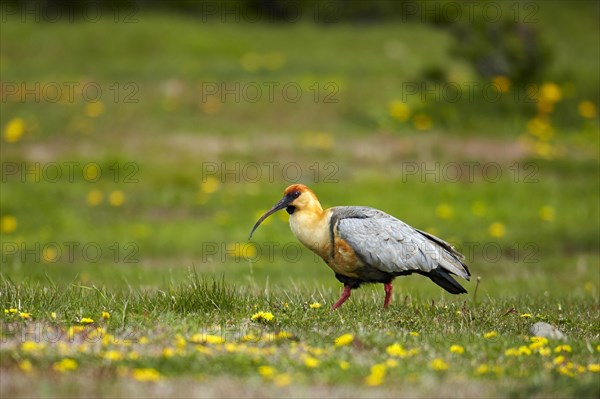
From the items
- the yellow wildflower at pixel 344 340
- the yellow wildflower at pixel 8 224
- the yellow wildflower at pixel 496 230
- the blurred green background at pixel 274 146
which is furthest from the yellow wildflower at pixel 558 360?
the yellow wildflower at pixel 8 224

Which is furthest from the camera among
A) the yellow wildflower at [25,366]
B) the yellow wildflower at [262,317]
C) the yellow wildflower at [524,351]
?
the yellow wildflower at [262,317]

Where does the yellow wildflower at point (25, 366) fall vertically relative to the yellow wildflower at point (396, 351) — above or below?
above

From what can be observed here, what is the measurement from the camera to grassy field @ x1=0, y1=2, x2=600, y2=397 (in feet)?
19.4

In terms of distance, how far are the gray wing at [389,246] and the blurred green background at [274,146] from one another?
3.80 m

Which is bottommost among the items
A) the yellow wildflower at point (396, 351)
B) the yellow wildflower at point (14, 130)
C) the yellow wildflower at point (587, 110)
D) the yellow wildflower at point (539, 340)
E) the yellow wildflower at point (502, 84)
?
the yellow wildflower at point (14, 130)

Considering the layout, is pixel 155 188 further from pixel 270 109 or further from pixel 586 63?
pixel 586 63

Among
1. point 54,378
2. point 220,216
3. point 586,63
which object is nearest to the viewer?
point 54,378

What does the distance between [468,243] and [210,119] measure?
9.31m

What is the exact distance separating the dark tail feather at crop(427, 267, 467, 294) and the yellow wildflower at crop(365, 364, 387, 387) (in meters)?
2.73

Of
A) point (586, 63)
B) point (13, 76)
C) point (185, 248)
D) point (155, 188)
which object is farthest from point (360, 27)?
point (185, 248)

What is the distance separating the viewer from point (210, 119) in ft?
75.5

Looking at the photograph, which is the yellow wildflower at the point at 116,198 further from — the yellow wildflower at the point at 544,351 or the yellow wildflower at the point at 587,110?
the yellow wildflower at the point at 544,351

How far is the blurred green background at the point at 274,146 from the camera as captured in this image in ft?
53.3

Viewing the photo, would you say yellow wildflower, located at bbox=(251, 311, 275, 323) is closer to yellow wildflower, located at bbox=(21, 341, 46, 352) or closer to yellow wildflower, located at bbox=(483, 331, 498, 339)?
yellow wildflower, located at bbox=(483, 331, 498, 339)
